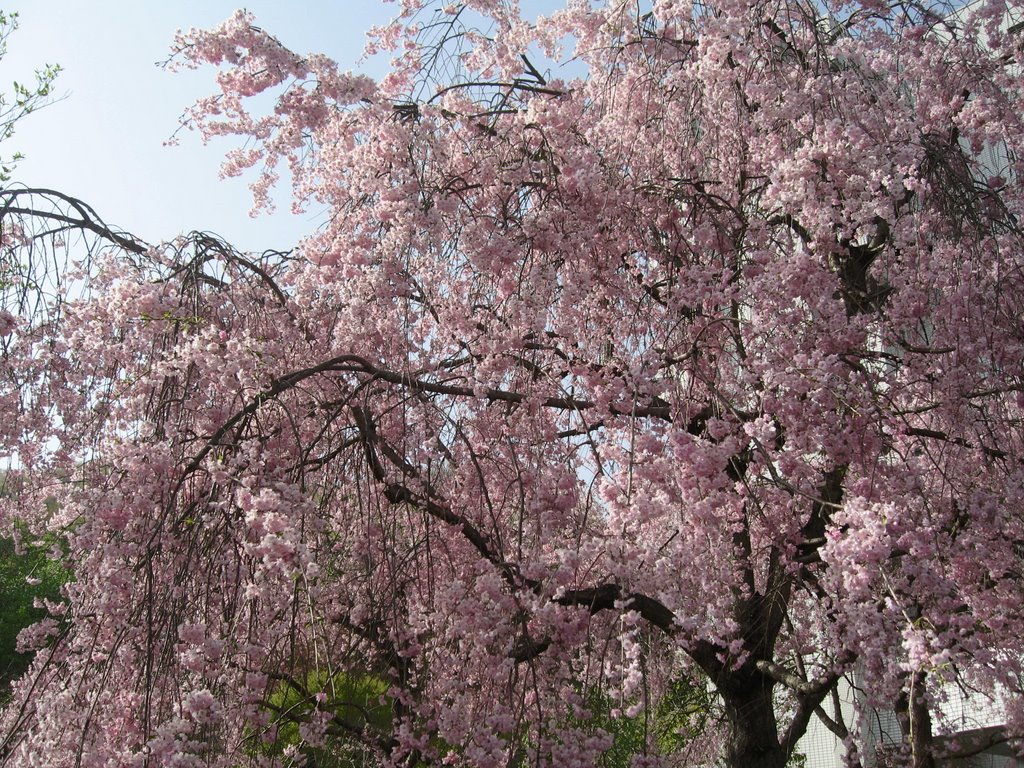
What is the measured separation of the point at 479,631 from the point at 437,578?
930 mm

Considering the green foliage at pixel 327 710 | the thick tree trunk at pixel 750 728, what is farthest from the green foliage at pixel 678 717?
the green foliage at pixel 327 710

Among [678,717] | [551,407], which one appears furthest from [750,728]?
[678,717]

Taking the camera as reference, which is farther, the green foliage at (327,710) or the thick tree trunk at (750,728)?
the thick tree trunk at (750,728)

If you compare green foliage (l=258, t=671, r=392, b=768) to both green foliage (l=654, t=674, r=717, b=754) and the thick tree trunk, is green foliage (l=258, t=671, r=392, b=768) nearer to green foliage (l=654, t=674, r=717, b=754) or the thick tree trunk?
the thick tree trunk

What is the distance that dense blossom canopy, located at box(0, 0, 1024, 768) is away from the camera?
10.2 feet

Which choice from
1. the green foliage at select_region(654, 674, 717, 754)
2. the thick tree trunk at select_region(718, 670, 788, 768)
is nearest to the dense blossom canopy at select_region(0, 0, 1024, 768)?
the thick tree trunk at select_region(718, 670, 788, 768)

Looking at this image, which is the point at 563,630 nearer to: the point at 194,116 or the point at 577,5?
the point at 194,116

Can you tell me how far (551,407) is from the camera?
4.43 meters

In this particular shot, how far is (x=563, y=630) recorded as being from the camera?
138 inches

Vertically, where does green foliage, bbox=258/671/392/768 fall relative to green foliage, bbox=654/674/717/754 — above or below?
below

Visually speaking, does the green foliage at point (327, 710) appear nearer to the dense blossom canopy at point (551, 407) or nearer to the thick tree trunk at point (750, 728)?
the dense blossom canopy at point (551, 407)

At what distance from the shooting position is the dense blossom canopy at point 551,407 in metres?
3.10

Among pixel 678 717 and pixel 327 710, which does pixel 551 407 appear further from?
pixel 678 717

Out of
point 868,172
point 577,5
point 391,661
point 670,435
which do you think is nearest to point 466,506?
point 391,661
